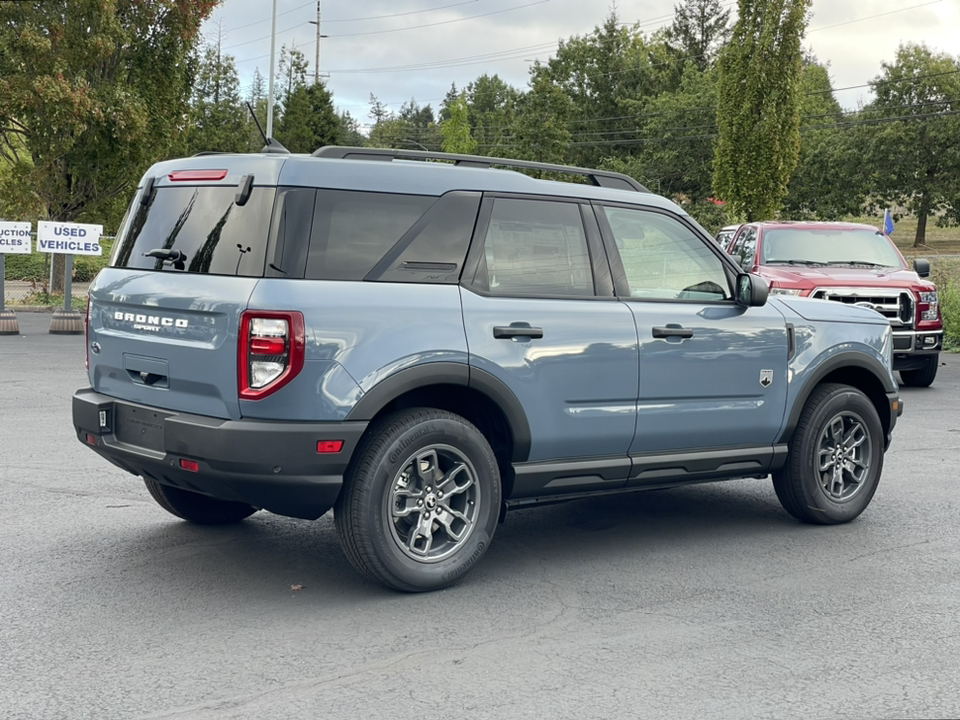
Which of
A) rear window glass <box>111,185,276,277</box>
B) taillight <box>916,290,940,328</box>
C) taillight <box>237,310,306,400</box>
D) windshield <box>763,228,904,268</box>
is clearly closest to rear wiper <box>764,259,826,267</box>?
windshield <box>763,228,904,268</box>

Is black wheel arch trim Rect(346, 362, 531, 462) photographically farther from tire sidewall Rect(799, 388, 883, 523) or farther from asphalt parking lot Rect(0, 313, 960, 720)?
tire sidewall Rect(799, 388, 883, 523)

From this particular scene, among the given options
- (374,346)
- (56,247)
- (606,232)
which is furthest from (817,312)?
(56,247)

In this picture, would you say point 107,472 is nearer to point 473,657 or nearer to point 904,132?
point 473,657

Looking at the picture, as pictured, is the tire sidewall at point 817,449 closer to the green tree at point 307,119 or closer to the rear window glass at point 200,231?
the rear window glass at point 200,231

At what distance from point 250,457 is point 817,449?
139 inches

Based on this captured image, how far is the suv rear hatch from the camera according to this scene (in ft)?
16.1

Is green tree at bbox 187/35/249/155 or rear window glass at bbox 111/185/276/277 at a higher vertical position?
green tree at bbox 187/35/249/155

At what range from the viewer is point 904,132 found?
6856 centimetres

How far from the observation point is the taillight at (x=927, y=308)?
44.8ft

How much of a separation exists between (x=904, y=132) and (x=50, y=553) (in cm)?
7005

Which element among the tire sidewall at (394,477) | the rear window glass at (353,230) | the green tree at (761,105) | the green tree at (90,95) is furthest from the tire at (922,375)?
the green tree at (90,95)

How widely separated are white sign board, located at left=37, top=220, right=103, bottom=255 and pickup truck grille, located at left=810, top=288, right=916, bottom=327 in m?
12.2

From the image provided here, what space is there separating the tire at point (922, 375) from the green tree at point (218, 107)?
28363mm

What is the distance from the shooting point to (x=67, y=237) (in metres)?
19.4
